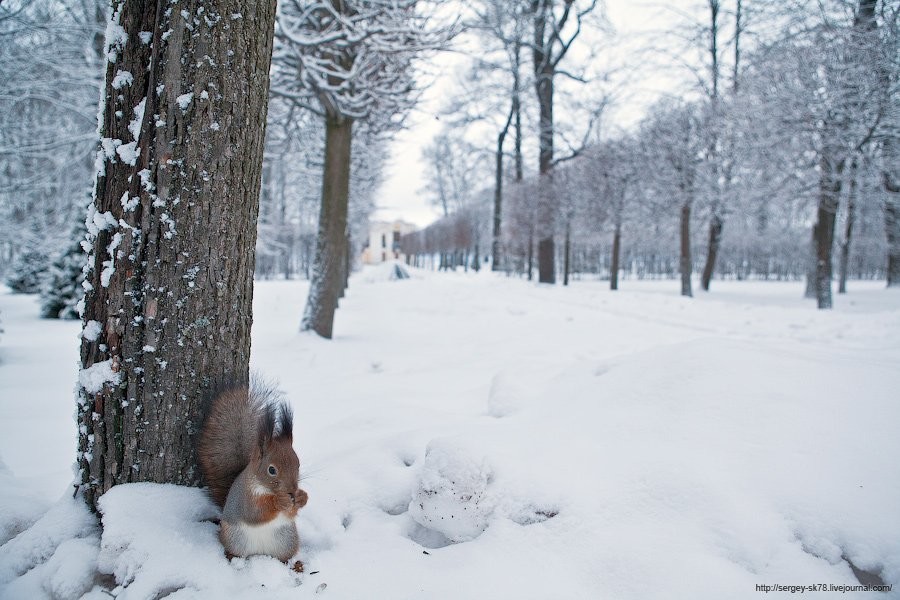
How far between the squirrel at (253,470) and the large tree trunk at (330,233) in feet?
14.9

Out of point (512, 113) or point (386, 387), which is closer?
point (386, 387)

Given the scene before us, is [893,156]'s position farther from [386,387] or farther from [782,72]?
[386,387]

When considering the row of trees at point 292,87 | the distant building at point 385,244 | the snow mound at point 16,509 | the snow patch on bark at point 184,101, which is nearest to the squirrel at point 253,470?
the snow mound at point 16,509

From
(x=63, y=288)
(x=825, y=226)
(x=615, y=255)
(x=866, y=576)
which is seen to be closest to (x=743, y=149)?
(x=825, y=226)

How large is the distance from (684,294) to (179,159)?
1439 centimetres

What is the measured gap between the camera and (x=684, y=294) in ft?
44.6

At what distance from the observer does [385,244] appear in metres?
62.7

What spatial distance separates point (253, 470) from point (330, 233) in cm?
498

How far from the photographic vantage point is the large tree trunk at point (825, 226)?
912 cm

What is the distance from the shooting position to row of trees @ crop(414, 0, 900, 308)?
7.74 meters

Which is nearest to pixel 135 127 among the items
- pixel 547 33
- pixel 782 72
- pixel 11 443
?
pixel 11 443

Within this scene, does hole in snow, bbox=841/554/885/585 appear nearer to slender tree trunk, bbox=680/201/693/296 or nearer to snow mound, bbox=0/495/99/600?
snow mound, bbox=0/495/99/600

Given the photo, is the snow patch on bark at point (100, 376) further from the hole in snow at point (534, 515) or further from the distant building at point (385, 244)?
the distant building at point (385, 244)

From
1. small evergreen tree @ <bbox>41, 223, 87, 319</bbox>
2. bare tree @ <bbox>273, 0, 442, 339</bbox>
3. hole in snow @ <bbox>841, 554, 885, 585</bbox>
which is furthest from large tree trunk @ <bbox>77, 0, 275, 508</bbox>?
small evergreen tree @ <bbox>41, 223, 87, 319</bbox>
